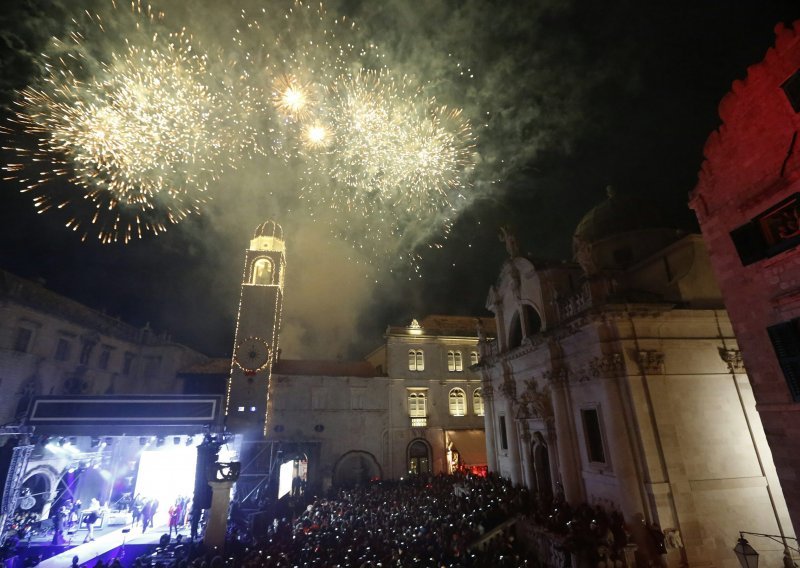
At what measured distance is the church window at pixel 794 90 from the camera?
977 cm

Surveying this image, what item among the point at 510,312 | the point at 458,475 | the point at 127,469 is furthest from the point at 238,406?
the point at 510,312

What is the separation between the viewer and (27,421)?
20781mm

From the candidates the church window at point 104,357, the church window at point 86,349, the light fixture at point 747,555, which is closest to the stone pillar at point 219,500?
the light fixture at point 747,555

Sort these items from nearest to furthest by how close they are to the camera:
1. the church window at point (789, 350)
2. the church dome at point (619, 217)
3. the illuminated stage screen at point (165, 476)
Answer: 1. the church window at point (789, 350)
2. the church dome at point (619, 217)
3. the illuminated stage screen at point (165, 476)

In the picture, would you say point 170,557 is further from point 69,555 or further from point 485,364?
point 485,364

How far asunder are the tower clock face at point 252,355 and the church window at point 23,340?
13.4m

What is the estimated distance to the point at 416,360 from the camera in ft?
127

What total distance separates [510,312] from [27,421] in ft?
94.4

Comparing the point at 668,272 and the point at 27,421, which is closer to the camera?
the point at 668,272

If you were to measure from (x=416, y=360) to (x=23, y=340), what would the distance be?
1187 inches

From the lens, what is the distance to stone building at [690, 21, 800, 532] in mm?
9691

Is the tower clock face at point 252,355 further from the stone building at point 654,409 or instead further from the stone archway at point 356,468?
the stone building at point 654,409

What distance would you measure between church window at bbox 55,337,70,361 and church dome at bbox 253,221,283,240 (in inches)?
676

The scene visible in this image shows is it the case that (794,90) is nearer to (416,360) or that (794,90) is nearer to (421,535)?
(421,535)
